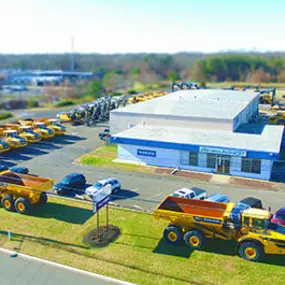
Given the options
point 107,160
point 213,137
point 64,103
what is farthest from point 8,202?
point 64,103

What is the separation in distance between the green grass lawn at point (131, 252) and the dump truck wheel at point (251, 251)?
29cm

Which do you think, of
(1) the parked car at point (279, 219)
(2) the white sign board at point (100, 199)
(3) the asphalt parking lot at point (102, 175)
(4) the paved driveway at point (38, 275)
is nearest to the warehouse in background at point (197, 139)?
(3) the asphalt parking lot at point (102, 175)

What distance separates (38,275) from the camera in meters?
15.5

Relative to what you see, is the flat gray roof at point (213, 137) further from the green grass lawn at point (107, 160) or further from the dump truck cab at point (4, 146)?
the dump truck cab at point (4, 146)

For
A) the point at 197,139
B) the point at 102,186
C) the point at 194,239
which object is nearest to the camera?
the point at 194,239

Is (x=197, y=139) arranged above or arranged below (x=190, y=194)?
above

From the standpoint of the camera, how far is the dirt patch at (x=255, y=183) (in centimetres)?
2619

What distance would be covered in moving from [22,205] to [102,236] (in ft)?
18.0

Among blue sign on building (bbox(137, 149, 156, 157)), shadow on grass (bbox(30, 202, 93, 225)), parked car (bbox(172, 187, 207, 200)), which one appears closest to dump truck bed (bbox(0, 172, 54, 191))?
shadow on grass (bbox(30, 202, 93, 225))

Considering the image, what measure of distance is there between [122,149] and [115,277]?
17677 millimetres

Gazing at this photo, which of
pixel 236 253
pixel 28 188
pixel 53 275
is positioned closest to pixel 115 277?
pixel 53 275

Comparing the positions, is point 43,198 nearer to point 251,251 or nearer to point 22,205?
point 22,205

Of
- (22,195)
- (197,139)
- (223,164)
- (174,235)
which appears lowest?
(174,235)

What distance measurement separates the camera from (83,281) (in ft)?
49.4
